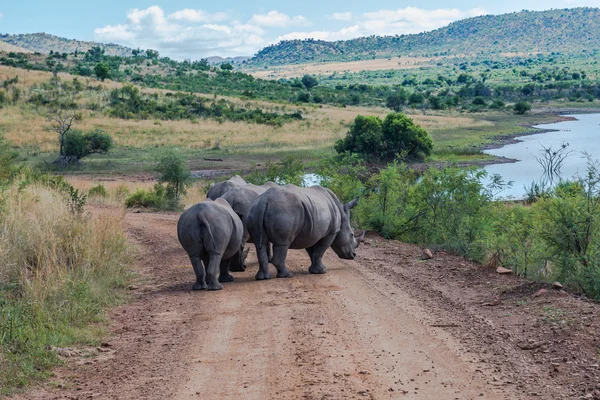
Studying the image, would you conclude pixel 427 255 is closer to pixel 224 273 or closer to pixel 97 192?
pixel 224 273

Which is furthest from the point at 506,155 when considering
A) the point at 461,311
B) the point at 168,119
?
the point at 461,311

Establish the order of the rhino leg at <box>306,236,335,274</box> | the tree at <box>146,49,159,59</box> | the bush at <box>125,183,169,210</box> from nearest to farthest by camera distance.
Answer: the rhino leg at <box>306,236,335,274</box>, the bush at <box>125,183,169,210</box>, the tree at <box>146,49,159,59</box>

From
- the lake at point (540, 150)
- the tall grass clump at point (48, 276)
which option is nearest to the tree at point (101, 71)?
the lake at point (540, 150)

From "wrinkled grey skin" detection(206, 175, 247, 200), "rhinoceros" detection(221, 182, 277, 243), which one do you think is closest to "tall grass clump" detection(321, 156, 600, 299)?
"rhinoceros" detection(221, 182, 277, 243)

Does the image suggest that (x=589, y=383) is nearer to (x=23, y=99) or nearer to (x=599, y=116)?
(x=23, y=99)

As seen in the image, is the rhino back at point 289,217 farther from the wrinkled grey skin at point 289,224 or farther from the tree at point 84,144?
the tree at point 84,144

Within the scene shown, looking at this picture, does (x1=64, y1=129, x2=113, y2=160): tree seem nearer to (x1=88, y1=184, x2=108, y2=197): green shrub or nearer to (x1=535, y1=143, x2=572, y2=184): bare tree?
(x1=88, y1=184, x2=108, y2=197): green shrub

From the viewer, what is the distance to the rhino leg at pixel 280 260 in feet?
43.3

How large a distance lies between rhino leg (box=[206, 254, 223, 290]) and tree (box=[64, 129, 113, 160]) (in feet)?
116

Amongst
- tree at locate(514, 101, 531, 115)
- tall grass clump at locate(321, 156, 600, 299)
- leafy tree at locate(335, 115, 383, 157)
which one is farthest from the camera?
tree at locate(514, 101, 531, 115)

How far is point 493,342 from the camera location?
8.66 meters

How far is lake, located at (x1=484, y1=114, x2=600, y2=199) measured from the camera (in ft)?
139

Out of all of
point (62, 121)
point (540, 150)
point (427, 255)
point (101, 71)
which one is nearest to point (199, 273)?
point (427, 255)

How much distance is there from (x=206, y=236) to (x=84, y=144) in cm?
3626
